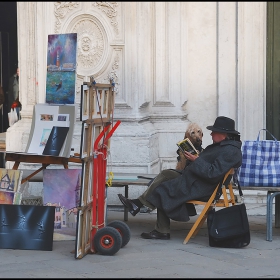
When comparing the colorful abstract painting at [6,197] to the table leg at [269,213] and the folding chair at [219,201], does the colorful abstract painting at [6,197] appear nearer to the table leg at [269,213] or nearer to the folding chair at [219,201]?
the folding chair at [219,201]

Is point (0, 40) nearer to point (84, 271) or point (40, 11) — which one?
point (40, 11)

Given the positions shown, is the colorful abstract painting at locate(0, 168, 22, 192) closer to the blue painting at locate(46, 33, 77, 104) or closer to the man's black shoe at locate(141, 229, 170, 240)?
the blue painting at locate(46, 33, 77, 104)

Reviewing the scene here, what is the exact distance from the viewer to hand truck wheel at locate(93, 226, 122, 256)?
665cm

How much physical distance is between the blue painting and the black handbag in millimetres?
1712

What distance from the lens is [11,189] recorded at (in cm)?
702

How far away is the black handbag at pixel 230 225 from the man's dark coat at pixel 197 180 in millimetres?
269

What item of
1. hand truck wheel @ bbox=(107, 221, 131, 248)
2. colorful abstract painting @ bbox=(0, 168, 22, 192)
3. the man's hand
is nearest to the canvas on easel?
colorful abstract painting @ bbox=(0, 168, 22, 192)

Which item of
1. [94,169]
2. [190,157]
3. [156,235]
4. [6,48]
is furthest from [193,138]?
[6,48]

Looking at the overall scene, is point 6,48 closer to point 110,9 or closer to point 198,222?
point 110,9

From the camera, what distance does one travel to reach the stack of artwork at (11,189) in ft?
23.0

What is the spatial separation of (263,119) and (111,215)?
2276 millimetres

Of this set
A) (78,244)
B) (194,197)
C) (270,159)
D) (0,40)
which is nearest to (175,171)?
(194,197)

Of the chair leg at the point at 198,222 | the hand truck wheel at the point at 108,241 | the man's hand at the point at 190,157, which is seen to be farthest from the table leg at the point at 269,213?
the hand truck wheel at the point at 108,241

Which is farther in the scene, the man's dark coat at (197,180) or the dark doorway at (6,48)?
the dark doorway at (6,48)
